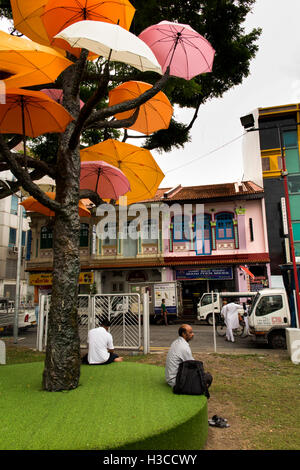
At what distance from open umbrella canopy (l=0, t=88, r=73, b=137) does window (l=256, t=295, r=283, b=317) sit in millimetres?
10086

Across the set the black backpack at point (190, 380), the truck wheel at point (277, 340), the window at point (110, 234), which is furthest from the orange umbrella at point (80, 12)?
the window at point (110, 234)

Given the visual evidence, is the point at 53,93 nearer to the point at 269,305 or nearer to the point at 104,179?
the point at 104,179

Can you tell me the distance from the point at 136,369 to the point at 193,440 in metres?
2.96

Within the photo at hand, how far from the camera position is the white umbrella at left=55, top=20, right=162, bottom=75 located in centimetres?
426

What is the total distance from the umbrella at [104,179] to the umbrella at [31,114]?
2.06 m

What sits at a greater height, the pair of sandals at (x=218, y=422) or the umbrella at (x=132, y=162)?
the umbrella at (x=132, y=162)

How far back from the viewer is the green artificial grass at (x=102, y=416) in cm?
337

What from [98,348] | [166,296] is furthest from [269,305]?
[166,296]

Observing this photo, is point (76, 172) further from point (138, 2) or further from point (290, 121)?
point (290, 121)

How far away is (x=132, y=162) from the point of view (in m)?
8.82

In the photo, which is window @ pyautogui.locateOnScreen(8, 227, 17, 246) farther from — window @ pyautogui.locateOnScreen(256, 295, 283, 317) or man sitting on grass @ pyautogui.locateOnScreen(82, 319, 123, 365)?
man sitting on grass @ pyautogui.locateOnScreen(82, 319, 123, 365)

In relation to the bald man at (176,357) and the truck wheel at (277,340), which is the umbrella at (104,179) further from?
the truck wheel at (277,340)

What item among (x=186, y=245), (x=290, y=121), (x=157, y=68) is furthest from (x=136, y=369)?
(x=290, y=121)

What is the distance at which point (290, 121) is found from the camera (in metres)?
22.5
